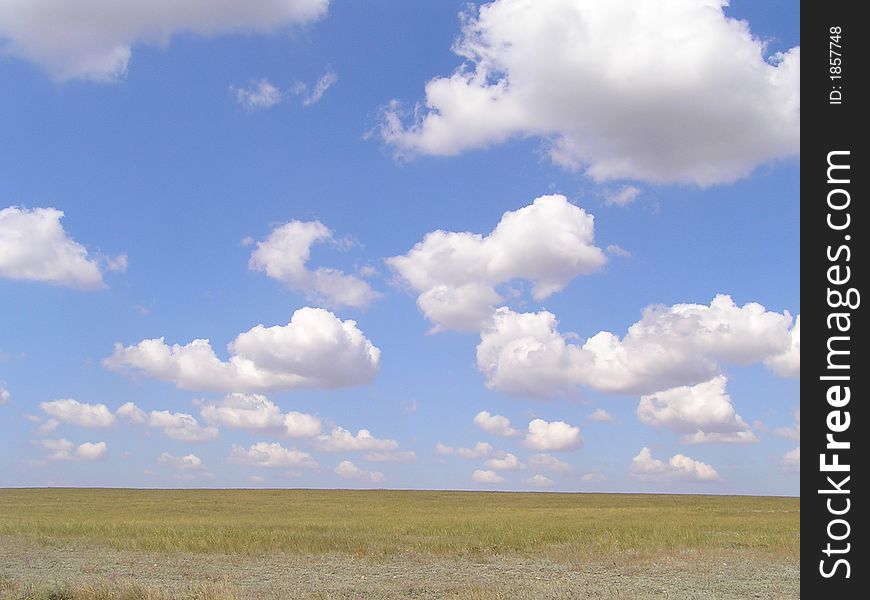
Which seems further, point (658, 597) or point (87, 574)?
point (87, 574)

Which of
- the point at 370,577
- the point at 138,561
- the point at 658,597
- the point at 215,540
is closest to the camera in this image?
the point at 658,597

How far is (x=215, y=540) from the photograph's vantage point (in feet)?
108

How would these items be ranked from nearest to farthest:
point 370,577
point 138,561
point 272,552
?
point 370,577
point 138,561
point 272,552
